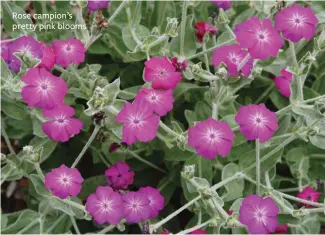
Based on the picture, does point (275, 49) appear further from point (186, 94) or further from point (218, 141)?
point (186, 94)

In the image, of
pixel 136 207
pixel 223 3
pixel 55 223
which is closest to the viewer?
pixel 136 207

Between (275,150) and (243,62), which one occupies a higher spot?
(243,62)

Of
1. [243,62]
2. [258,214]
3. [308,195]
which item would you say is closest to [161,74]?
[243,62]

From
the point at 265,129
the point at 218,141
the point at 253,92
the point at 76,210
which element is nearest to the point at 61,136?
the point at 76,210

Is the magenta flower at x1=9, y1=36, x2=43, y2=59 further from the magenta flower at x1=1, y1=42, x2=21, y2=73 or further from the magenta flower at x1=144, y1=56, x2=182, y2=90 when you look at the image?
the magenta flower at x1=144, y1=56, x2=182, y2=90

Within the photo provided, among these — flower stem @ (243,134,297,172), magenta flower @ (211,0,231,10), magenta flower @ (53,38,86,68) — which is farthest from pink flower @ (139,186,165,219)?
magenta flower @ (211,0,231,10)

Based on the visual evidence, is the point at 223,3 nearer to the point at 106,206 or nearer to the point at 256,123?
the point at 256,123
